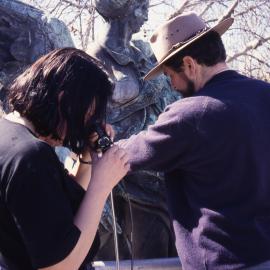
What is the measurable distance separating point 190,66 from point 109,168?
87cm

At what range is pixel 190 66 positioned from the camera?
2.39 m

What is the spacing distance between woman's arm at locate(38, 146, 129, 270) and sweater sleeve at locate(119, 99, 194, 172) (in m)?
0.41

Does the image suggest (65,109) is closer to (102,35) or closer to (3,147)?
(3,147)

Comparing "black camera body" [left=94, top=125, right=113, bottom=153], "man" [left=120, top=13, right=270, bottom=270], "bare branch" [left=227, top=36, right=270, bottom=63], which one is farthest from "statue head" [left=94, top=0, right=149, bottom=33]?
"bare branch" [left=227, top=36, right=270, bottom=63]

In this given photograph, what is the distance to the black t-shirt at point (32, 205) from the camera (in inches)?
56.6

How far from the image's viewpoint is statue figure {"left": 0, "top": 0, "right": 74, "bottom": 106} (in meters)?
2.85

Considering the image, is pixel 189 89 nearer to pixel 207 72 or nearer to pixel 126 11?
pixel 207 72

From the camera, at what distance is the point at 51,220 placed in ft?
4.80

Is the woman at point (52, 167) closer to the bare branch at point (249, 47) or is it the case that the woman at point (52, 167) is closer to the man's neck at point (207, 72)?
the man's neck at point (207, 72)

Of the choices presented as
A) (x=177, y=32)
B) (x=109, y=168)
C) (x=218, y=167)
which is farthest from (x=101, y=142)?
(x=177, y=32)

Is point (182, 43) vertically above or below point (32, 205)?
above

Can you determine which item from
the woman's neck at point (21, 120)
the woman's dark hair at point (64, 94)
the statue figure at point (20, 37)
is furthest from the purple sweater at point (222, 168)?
the statue figure at point (20, 37)

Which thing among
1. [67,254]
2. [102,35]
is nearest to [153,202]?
[102,35]

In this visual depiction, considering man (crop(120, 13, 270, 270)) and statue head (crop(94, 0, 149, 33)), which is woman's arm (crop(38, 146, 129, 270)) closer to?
man (crop(120, 13, 270, 270))
